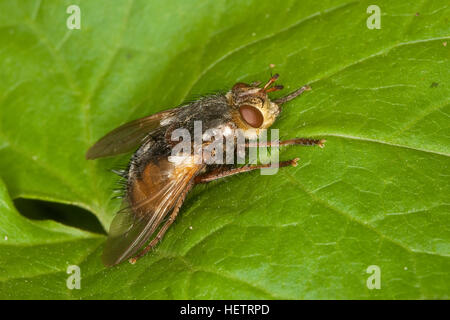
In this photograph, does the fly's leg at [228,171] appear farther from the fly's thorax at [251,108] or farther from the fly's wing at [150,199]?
the fly's thorax at [251,108]

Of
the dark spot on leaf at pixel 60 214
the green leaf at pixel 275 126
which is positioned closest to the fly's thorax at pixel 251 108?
the green leaf at pixel 275 126

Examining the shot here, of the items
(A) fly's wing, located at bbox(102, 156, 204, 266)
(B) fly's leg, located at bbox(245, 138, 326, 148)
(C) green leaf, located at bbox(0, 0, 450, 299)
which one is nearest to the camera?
(C) green leaf, located at bbox(0, 0, 450, 299)

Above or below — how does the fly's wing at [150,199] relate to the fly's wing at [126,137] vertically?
below

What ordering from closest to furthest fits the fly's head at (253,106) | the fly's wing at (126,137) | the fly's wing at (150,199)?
the fly's wing at (150,199)
the fly's head at (253,106)
the fly's wing at (126,137)

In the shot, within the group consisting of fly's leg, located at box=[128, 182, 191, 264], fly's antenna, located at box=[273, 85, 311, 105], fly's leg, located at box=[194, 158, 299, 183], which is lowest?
fly's leg, located at box=[128, 182, 191, 264]

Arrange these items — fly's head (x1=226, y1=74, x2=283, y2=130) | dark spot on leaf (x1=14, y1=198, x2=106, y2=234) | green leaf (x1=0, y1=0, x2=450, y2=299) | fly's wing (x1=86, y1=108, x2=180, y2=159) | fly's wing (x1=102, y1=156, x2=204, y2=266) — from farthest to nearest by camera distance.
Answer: dark spot on leaf (x1=14, y1=198, x2=106, y2=234) → fly's wing (x1=86, y1=108, x2=180, y2=159) → fly's head (x1=226, y1=74, x2=283, y2=130) → fly's wing (x1=102, y1=156, x2=204, y2=266) → green leaf (x1=0, y1=0, x2=450, y2=299)

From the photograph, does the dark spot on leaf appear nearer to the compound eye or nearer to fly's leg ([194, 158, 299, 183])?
fly's leg ([194, 158, 299, 183])

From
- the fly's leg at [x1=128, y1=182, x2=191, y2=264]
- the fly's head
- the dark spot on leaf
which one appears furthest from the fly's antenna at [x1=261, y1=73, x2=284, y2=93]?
the dark spot on leaf

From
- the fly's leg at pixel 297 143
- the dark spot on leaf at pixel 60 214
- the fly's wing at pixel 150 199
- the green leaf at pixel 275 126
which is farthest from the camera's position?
the dark spot on leaf at pixel 60 214

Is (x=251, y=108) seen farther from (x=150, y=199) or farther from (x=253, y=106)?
(x=150, y=199)
